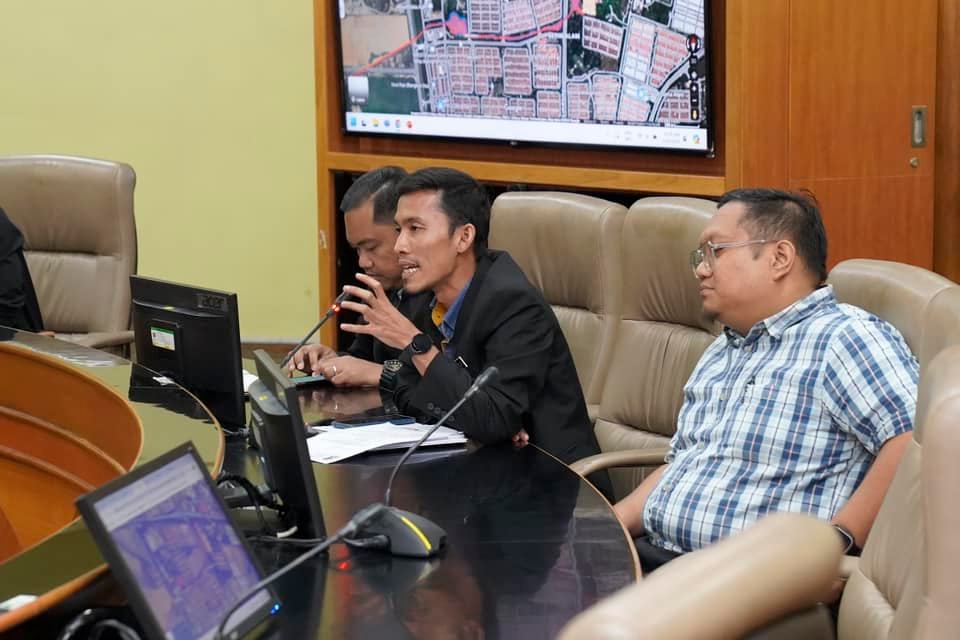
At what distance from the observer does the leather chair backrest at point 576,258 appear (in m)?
3.23

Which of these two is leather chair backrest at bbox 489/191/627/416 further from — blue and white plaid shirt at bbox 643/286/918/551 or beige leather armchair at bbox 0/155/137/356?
beige leather armchair at bbox 0/155/137/356

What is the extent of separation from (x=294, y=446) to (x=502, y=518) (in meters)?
0.39

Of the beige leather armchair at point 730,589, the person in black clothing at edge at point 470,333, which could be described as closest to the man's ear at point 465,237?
the person in black clothing at edge at point 470,333

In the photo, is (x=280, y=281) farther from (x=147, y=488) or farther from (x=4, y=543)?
(x=147, y=488)

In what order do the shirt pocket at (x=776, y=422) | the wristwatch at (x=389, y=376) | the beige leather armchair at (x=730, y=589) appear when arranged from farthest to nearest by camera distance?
the wristwatch at (x=389, y=376) < the shirt pocket at (x=776, y=422) < the beige leather armchair at (x=730, y=589)

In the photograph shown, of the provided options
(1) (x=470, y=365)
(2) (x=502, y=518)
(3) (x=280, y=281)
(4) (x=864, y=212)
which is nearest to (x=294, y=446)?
(2) (x=502, y=518)

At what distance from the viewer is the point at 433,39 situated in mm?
4676

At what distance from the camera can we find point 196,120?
607 cm

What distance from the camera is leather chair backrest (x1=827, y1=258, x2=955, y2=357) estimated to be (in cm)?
221

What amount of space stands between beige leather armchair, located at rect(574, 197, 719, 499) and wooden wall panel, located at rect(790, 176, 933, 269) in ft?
2.81

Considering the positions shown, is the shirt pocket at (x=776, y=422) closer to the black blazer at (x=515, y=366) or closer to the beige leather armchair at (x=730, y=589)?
the black blazer at (x=515, y=366)

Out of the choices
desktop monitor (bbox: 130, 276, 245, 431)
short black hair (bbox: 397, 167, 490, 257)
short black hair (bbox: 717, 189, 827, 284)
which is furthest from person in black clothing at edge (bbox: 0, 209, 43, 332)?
short black hair (bbox: 717, 189, 827, 284)

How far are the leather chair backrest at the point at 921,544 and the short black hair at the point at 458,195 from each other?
133 centimetres

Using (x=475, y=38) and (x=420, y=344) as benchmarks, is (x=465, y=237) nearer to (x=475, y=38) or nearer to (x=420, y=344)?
(x=420, y=344)
